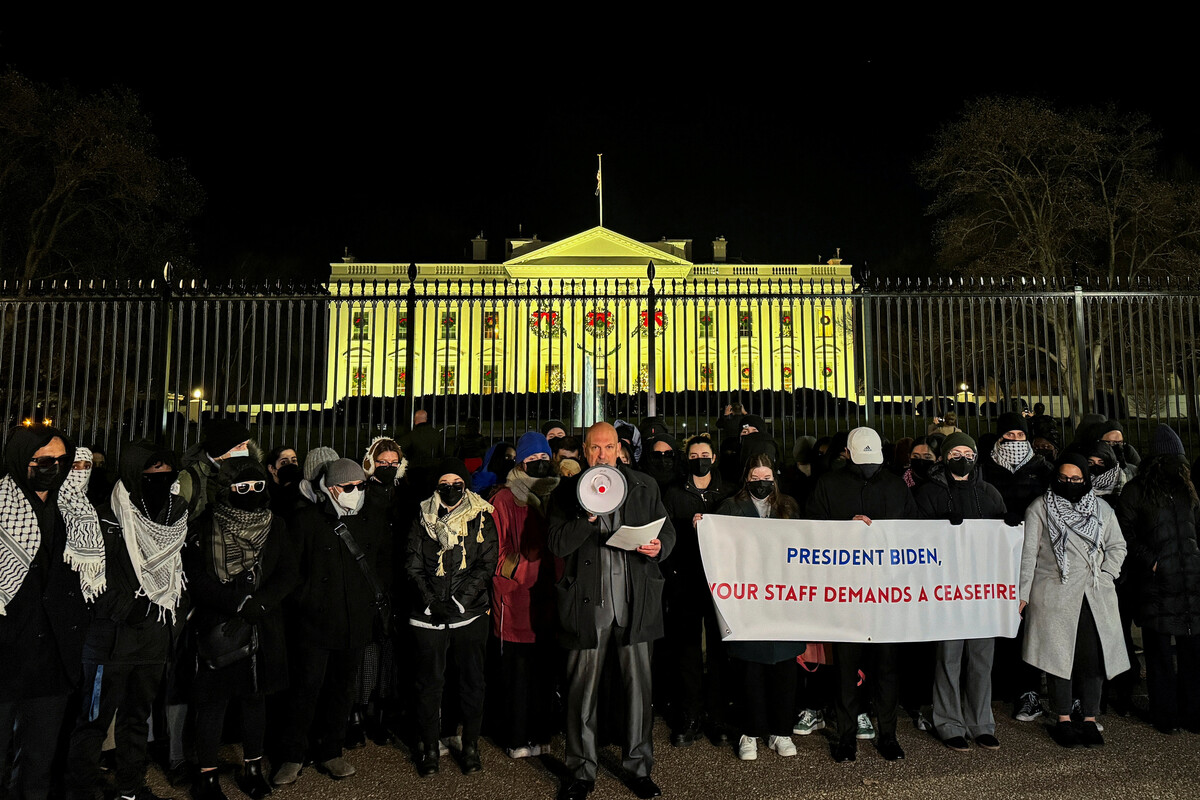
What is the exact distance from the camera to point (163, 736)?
15.6 feet

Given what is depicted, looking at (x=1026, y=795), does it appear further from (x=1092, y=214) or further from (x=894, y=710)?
(x=1092, y=214)

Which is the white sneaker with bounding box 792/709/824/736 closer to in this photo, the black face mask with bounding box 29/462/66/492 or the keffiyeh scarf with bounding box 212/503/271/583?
the keffiyeh scarf with bounding box 212/503/271/583

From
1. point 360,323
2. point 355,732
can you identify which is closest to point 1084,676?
point 355,732

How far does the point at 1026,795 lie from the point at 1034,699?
4.26ft

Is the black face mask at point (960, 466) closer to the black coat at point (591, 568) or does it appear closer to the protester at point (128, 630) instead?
the black coat at point (591, 568)

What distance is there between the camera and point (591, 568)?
4.31 meters

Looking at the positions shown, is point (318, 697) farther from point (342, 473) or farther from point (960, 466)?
point (960, 466)

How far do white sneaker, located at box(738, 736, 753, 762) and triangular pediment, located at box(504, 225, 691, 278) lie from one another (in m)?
36.9

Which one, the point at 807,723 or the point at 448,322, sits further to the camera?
the point at 448,322

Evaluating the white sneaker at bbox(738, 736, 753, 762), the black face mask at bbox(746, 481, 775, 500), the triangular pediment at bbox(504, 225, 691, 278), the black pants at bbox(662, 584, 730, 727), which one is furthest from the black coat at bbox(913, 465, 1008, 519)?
the triangular pediment at bbox(504, 225, 691, 278)

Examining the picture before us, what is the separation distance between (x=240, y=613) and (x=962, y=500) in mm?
4411

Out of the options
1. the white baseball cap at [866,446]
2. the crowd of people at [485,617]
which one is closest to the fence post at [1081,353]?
the crowd of people at [485,617]

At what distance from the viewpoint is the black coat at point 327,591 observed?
4438 mm

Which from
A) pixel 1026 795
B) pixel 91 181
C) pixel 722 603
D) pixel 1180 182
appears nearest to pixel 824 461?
pixel 722 603
